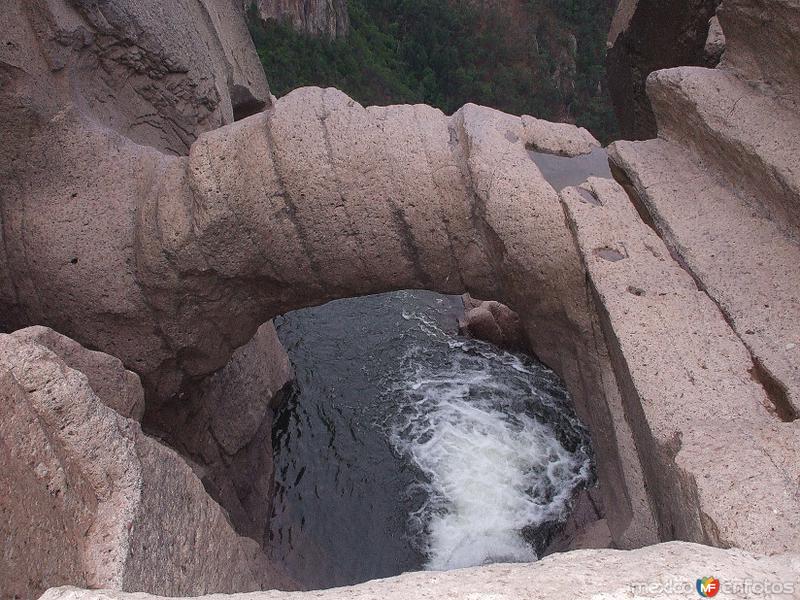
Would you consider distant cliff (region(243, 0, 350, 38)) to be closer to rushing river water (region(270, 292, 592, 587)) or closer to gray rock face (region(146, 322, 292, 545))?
A: rushing river water (region(270, 292, 592, 587))

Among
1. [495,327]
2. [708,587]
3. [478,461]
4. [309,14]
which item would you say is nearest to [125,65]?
[478,461]

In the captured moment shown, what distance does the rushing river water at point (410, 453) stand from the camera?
4812 mm

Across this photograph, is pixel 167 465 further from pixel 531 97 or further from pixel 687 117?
pixel 531 97

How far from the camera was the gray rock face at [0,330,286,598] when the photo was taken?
6.28 ft

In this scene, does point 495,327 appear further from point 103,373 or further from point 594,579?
point 594,579

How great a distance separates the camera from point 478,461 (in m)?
5.47

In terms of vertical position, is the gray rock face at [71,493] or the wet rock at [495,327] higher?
the gray rock face at [71,493]

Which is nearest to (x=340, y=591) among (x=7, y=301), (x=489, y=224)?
(x=489, y=224)

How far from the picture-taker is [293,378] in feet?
19.8

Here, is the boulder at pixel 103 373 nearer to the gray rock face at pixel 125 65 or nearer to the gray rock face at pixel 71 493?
the gray rock face at pixel 71 493

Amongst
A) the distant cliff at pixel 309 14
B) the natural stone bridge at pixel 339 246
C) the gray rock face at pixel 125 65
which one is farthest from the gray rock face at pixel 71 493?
the distant cliff at pixel 309 14

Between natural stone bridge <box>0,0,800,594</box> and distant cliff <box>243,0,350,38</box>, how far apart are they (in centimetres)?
1327

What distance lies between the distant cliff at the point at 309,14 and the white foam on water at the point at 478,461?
12.3 metres

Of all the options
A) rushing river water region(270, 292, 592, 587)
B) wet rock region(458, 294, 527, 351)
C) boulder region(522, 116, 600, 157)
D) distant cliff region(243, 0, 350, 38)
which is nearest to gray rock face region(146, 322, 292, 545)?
rushing river water region(270, 292, 592, 587)
